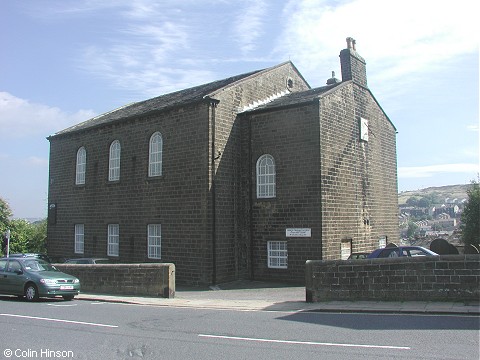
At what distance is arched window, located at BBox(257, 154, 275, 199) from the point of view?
20578 millimetres

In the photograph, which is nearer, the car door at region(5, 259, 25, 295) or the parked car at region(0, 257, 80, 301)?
the parked car at region(0, 257, 80, 301)

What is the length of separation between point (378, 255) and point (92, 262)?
12.0m

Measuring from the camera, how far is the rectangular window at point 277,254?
64.7ft

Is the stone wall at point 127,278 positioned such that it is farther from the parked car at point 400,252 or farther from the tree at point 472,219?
the tree at point 472,219

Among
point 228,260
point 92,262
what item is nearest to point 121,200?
point 92,262

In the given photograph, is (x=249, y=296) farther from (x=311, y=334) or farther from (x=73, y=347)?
(x=73, y=347)

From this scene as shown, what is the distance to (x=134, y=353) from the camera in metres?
7.53

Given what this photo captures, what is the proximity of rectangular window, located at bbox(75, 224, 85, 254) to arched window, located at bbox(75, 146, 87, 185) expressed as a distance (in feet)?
8.47

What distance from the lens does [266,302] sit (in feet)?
46.8

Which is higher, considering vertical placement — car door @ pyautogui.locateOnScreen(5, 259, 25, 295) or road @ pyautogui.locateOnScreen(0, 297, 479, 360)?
car door @ pyautogui.locateOnScreen(5, 259, 25, 295)

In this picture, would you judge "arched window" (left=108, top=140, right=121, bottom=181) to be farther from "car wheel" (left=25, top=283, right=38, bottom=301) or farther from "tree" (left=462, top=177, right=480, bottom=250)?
"tree" (left=462, top=177, right=480, bottom=250)

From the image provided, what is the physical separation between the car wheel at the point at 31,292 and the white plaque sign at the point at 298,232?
32.6ft

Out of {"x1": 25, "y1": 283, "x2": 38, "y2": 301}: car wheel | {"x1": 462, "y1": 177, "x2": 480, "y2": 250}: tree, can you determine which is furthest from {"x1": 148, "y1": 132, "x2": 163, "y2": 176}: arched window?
{"x1": 462, "y1": 177, "x2": 480, "y2": 250}: tree

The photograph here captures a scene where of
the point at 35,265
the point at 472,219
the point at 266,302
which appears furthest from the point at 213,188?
the point at 472,219
